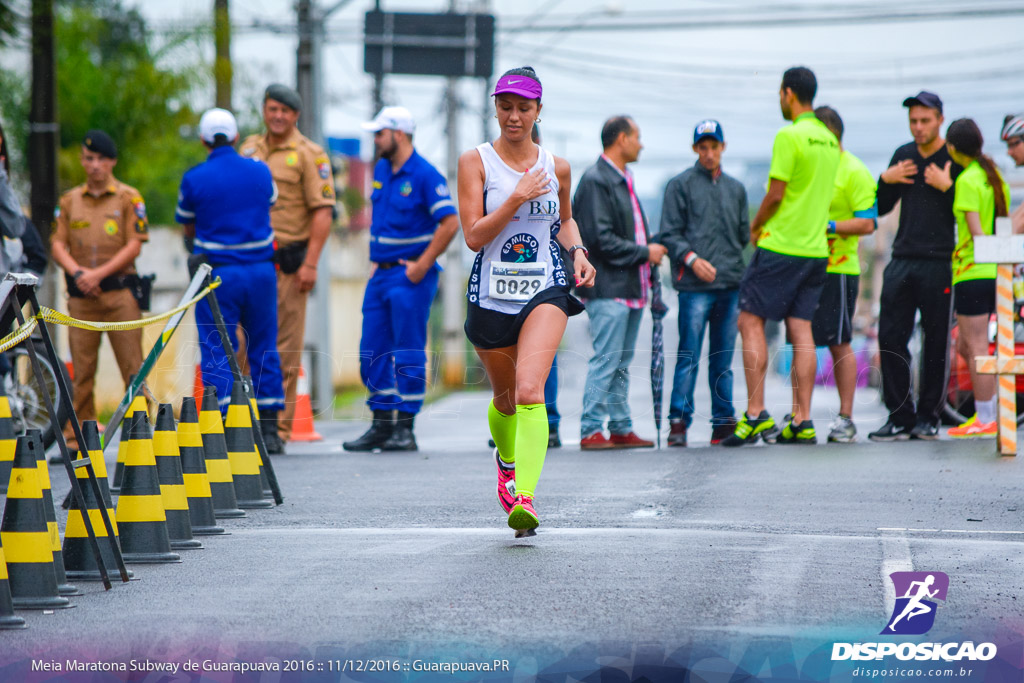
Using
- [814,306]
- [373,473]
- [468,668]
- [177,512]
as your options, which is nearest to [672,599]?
[468,668]

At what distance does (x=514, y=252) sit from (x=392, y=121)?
3968 millimetres

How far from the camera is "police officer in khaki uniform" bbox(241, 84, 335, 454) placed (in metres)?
9.95

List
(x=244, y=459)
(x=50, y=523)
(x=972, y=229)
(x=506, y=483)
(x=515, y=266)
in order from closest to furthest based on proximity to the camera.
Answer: (x=50, y=523), (x=515, y=266), (x=506, y=483), (x=244, y=459), (x=972, y=229)

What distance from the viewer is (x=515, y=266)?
18.8 feet

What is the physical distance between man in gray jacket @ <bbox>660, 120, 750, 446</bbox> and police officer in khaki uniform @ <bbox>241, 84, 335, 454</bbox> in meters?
2.54

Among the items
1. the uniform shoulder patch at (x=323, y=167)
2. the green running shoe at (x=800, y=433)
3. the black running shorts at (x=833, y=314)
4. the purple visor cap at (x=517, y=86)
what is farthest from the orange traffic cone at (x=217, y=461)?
the black running shorts at (x=833, y=314)

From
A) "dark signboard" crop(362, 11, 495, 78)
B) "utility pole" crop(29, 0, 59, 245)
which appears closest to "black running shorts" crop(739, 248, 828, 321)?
"utility pole" crop(29, 0, 59, 245)

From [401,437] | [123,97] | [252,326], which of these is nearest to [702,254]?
[401,437]

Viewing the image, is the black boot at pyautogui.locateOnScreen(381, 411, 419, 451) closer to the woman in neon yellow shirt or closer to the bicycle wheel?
the bicycle wheel

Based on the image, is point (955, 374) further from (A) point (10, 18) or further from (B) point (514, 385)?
(A) point (10, 18)

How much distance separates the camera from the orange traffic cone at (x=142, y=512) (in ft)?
17.6

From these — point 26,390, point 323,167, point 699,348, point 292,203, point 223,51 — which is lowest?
point 26,390

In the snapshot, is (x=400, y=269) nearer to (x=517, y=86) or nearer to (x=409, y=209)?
(x=409, y=209)

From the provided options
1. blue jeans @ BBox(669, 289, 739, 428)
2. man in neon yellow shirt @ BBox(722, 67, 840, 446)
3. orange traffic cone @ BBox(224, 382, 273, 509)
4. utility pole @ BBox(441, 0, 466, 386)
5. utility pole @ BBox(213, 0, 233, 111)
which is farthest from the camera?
utility pole @ BBox(441, 0, 466, 386)
